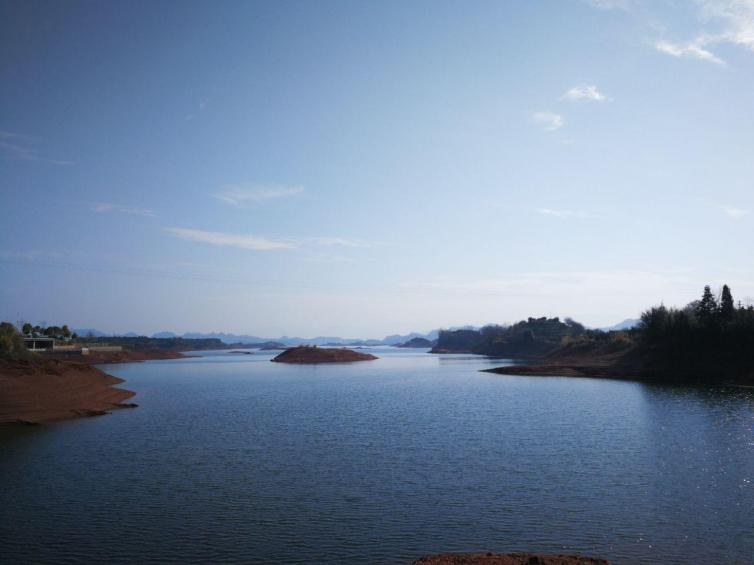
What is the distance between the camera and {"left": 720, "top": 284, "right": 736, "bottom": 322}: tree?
77250mm

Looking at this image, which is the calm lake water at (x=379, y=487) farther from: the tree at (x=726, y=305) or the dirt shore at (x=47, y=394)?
the tree at (x=726, y=305)

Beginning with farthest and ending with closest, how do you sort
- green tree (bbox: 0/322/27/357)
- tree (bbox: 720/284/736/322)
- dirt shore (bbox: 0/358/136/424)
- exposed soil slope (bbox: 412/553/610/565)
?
1. tree (bbox: 720/284/736/322)
2. green tree (bbox: 0/322/27/357)
3. dirt shore (bbox: 0/358/136/424)
4. exposed soil slope (bbox: 412/553/610/565)

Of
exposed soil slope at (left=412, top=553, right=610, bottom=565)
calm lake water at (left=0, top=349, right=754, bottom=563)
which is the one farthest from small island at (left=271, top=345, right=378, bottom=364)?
exposed soil slope at (left=412, top=553, right=610, bottom=565)

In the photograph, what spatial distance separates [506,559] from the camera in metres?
13.1

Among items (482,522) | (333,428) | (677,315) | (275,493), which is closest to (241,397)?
(333,428)

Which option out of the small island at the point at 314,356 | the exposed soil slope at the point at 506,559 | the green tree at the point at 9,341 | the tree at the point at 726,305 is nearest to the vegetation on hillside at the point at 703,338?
the tree at the point at 726,305

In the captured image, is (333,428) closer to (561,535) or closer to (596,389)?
(561,535)

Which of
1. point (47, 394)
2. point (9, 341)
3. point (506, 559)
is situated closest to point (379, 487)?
point (506, 559)

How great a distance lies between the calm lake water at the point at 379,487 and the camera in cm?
1495

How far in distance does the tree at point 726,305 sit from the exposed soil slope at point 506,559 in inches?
3111

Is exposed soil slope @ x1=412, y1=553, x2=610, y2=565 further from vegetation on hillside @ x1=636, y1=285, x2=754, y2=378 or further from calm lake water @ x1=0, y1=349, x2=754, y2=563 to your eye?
vegetation on hillside @ x1=636, y1=285, x2=754, y2=378

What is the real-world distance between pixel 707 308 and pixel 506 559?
82908 mm

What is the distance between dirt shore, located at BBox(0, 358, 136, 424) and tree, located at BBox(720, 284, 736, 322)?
80.9 meters

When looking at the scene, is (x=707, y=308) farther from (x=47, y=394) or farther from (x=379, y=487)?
(x=47, y=394)
